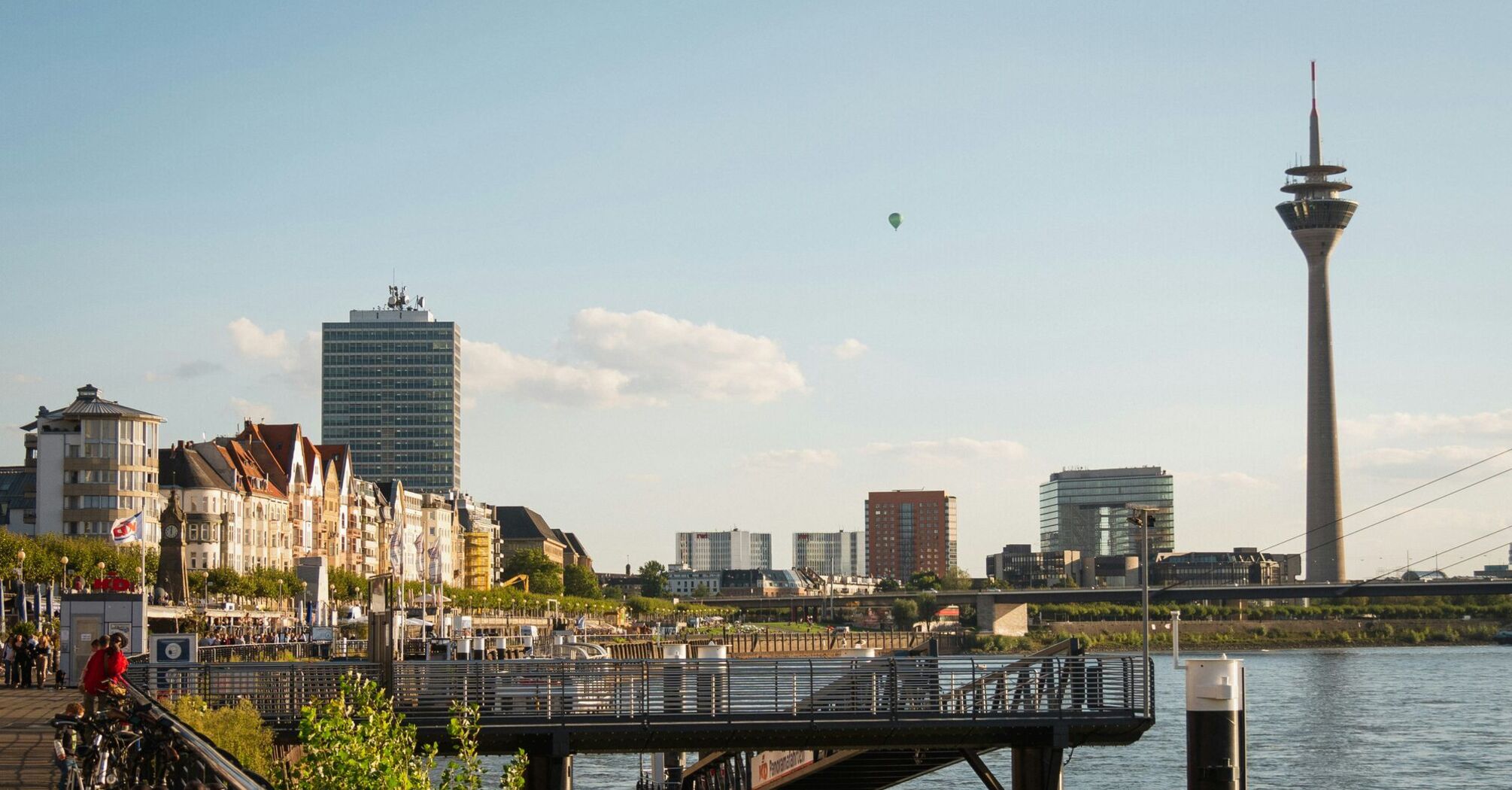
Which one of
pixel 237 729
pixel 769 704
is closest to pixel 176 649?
pixel 237 729

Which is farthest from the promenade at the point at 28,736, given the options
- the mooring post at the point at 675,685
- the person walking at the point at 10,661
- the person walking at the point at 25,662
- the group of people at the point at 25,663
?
the mooring post at the point at 675,685

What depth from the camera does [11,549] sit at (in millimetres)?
93562

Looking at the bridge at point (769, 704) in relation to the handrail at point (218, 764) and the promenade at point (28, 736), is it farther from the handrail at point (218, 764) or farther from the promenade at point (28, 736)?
the handrail at point (218, 764)

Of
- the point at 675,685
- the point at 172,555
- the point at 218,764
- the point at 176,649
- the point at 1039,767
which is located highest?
the point at 172,555

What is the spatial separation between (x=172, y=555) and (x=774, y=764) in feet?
112

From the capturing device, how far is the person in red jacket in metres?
24.0

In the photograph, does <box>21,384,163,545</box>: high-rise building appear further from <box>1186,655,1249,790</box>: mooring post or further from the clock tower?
<box>1186,655,1249,790</box>: mooring post

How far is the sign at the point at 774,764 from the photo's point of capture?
118 feet

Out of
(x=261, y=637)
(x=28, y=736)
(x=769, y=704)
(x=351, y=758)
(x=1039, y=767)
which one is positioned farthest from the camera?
(x=261, y=637)

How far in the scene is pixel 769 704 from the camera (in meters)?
31.9

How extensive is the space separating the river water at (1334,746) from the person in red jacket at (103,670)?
15738mm

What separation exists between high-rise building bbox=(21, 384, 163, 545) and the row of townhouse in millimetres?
74

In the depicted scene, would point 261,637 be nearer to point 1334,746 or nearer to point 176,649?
point 176,649

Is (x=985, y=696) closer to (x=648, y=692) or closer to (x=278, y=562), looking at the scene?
(x=648, y=692)
